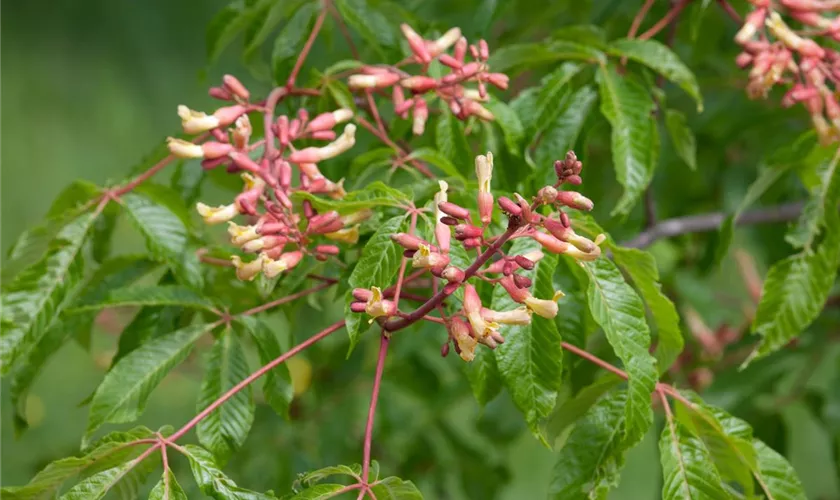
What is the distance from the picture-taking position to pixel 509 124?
0.90m

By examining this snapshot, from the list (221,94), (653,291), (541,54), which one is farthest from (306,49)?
(653,291)

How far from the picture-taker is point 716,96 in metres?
1.55

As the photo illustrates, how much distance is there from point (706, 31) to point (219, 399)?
0.96m

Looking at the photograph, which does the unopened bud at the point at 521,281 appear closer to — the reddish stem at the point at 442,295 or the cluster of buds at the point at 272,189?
the reddish stem at the point at 442,295

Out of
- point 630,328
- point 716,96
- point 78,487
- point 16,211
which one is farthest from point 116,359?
point 16,211

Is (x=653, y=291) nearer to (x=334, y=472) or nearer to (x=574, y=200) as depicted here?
(x=574, y=200)

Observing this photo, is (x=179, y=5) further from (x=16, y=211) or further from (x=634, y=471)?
(x=634, y=471)

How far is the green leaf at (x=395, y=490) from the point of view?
2.14ft

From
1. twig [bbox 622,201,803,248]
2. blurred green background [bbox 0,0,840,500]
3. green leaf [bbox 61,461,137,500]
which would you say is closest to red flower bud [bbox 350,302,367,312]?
green leaf [bbox 61,461,137,500]

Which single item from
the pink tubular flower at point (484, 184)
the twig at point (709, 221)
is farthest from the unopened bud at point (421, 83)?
the twig at point (709, 221)

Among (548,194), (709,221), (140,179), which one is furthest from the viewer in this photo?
(709,221)

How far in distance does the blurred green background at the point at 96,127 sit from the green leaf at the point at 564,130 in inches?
82.0

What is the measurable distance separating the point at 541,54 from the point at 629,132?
0.43 ft

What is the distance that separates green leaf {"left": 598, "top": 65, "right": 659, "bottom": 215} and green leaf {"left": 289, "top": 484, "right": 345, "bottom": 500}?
38 centimetres
